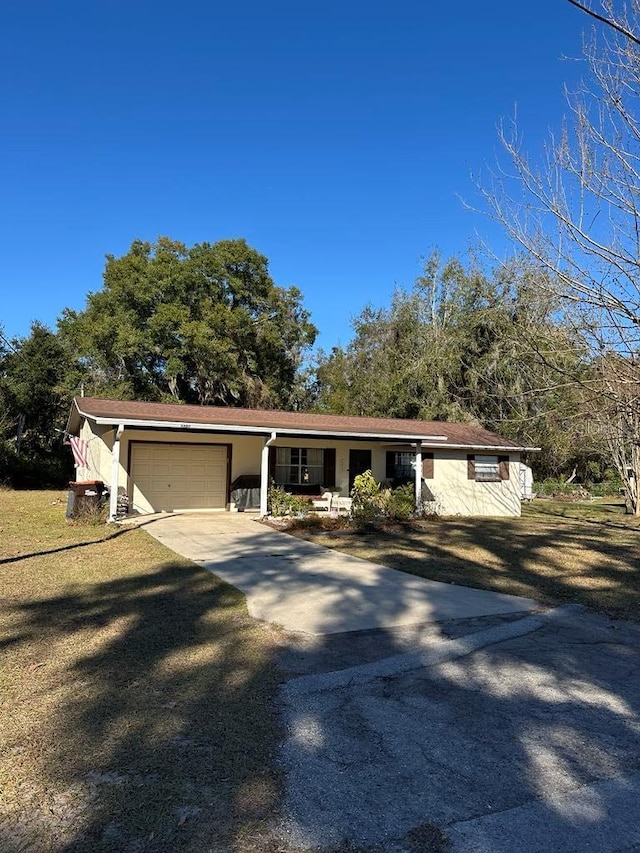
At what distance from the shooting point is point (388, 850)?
245cm

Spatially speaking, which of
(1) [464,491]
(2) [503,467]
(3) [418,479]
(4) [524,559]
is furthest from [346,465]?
(4) [524,559]

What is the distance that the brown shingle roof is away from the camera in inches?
564

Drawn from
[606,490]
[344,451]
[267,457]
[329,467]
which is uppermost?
[344,451]

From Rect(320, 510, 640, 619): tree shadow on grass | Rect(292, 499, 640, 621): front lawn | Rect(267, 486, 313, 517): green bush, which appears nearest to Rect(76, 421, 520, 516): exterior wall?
Rect(292, 499, 640, 621): front lawn

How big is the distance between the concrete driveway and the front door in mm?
11597

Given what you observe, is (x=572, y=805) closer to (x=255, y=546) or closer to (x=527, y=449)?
(x=255, y=546)

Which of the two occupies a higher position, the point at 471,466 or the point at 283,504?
the point at 471,466

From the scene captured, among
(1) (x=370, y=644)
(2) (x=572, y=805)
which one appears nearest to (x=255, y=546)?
(1) (x=370, y=644)

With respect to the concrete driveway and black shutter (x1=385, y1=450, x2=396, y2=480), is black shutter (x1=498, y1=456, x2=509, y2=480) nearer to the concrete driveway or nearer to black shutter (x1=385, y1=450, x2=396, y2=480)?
→ black shutter (x1=385, y1=450, x2=396, y2=480)

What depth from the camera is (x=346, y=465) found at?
18.7 meters

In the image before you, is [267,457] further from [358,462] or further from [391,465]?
[391,465]

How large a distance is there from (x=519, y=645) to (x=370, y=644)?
139 centimetres

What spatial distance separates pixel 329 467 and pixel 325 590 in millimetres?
10927

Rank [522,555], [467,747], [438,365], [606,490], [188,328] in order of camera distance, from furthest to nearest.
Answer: [606,490]
[438,365]
[188,328]
[522,555]
[467,747]
